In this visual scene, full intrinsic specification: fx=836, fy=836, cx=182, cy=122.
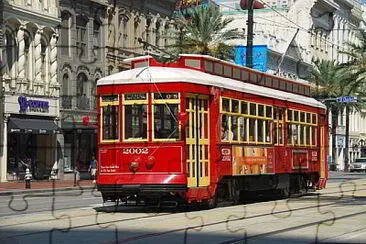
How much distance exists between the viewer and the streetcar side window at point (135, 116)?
15.0 metres

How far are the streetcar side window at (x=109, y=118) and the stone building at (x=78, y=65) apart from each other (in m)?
Answer: 16.6

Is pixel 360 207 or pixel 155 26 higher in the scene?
pixel 155 26

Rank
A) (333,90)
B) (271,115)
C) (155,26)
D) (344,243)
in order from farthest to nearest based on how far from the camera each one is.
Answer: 1. (333,90)
2. (155,26)
3. (271,115)
4. (344,243)

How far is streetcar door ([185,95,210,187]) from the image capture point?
15.1 meters

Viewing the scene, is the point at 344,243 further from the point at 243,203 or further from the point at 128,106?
the point at 243,203

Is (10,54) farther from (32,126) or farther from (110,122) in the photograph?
(110,122)

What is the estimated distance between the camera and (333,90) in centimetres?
5391

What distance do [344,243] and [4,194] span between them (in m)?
17.6

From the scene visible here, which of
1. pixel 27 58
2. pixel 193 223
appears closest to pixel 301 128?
pixel 193 223

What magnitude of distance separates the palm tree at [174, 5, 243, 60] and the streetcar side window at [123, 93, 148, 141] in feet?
71.9

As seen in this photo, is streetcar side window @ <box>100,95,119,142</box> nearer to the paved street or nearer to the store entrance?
the paved street

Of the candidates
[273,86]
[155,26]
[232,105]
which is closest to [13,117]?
[155,26]

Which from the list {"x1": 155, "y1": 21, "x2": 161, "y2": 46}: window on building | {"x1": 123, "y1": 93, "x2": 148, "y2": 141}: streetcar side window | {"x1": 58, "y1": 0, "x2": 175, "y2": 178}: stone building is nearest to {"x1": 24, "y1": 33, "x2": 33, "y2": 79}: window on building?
{"x1": 58, "y1": 0, "x2": 175, "y2": 178}: stone building

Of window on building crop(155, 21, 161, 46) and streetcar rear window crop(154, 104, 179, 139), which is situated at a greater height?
window on building crop(155, 21, 161, 46)
